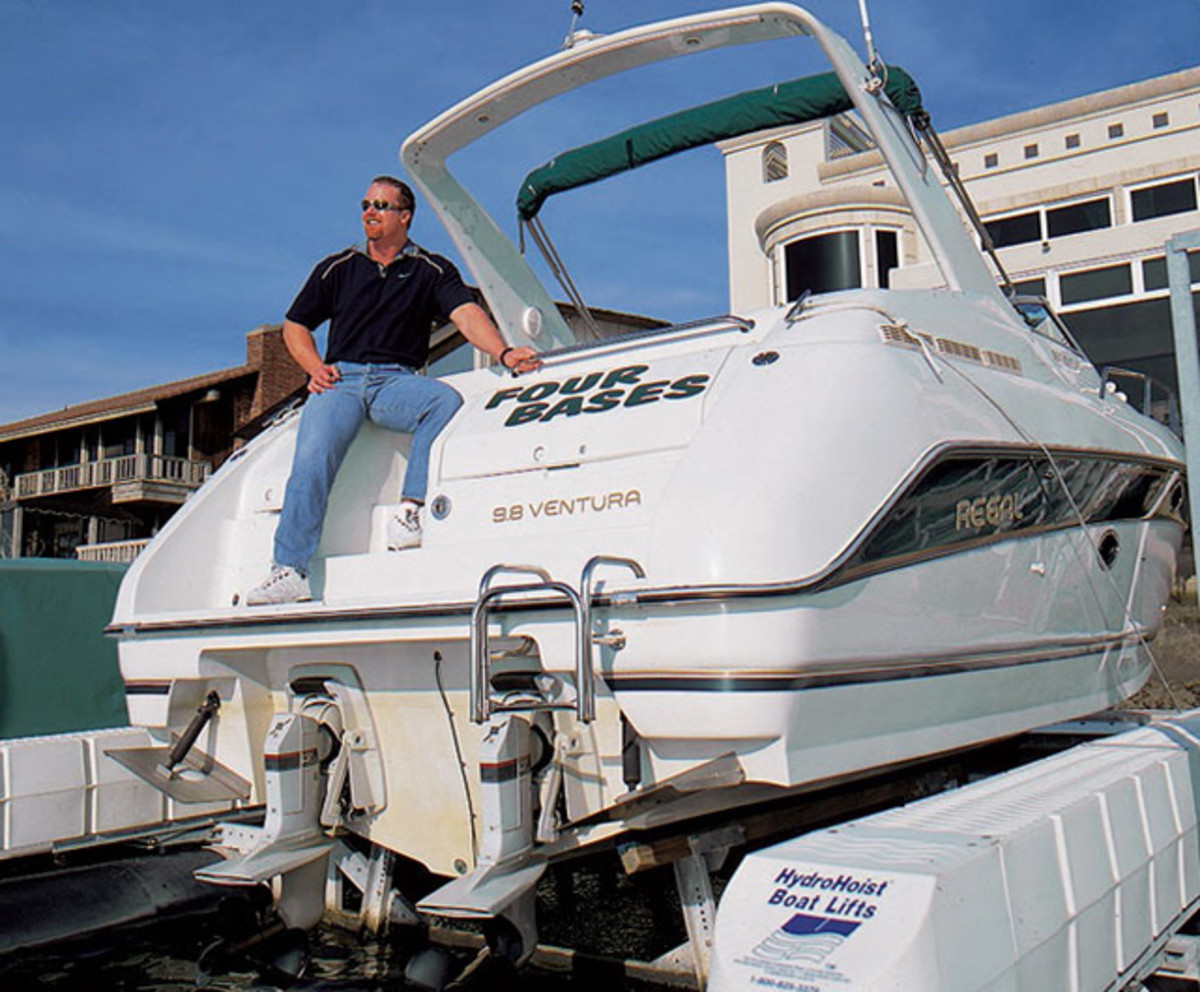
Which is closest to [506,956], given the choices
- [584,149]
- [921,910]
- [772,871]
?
[772,871]

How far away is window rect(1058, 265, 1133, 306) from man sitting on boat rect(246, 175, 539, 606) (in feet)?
50.9

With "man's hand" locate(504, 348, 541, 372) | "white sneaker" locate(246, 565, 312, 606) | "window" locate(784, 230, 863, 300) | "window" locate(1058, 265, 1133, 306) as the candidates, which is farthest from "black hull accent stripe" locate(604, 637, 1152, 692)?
"window" locate(1058, 265, 1133, 306)

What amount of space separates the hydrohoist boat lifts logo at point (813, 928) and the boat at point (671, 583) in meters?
0.71

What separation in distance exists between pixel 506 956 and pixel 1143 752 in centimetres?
191

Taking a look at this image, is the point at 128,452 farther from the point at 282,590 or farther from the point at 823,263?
the point at 282,590

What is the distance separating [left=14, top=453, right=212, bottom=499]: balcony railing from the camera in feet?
100

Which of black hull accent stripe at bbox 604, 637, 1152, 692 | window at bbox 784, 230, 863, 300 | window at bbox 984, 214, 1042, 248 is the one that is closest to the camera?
black hull accent stripe at bbox 604, 637, 1152, 692

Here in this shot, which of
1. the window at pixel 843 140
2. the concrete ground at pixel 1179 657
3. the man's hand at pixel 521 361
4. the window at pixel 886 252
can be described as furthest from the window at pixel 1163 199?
the man's hand at pixel 521 361

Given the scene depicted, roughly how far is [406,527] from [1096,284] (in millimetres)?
16210

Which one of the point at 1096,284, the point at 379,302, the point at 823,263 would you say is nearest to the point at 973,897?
the point at 379,302

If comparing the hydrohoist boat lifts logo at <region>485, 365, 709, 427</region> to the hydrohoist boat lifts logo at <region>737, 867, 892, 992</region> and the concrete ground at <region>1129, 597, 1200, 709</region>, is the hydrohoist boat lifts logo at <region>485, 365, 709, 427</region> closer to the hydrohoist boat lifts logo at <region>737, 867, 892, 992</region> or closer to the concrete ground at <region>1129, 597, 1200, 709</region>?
the hydrohoist boat lifts logo at <region>737, 867, 892, 992</region>

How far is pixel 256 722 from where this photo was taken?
13.6 ft

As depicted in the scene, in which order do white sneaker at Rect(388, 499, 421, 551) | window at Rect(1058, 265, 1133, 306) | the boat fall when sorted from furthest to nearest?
window at Rect(1058, 265, 1133, 306) < white sneaker at Rect(388, 499, 421, 551) < the boat

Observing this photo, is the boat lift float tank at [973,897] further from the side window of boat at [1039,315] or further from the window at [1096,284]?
the window at [1096,284]
